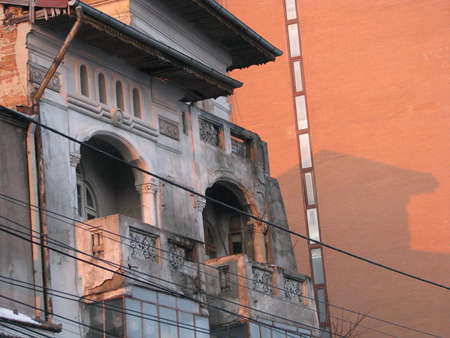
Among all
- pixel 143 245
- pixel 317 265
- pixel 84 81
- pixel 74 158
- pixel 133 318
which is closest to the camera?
pixel 133 318

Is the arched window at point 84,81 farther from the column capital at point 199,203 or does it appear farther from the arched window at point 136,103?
the column capital at point 199,203

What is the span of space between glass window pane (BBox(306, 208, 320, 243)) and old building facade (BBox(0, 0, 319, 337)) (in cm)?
1480

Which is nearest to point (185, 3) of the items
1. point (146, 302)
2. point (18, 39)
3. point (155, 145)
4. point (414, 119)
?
point (155, 145)

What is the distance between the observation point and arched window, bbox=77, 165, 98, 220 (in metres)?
24.4

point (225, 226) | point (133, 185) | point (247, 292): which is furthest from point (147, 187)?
point (225, 226)

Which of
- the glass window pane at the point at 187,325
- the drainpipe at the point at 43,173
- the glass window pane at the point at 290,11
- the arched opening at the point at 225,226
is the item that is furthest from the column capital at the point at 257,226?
the glass window pane at the point at 290,11

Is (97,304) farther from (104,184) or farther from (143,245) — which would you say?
(104,184)

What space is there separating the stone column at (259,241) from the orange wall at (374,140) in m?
14.7

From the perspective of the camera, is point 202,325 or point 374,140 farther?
point 374,140

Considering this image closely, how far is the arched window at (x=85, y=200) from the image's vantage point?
24.4m

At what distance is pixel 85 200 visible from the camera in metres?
Result: 24.7

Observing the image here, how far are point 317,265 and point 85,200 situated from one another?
2107 centimetres

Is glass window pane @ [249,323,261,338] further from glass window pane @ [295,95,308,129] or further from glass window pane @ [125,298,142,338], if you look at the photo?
glass window pane @ [295,95,308,129]

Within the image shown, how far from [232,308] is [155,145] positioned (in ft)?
12.2
